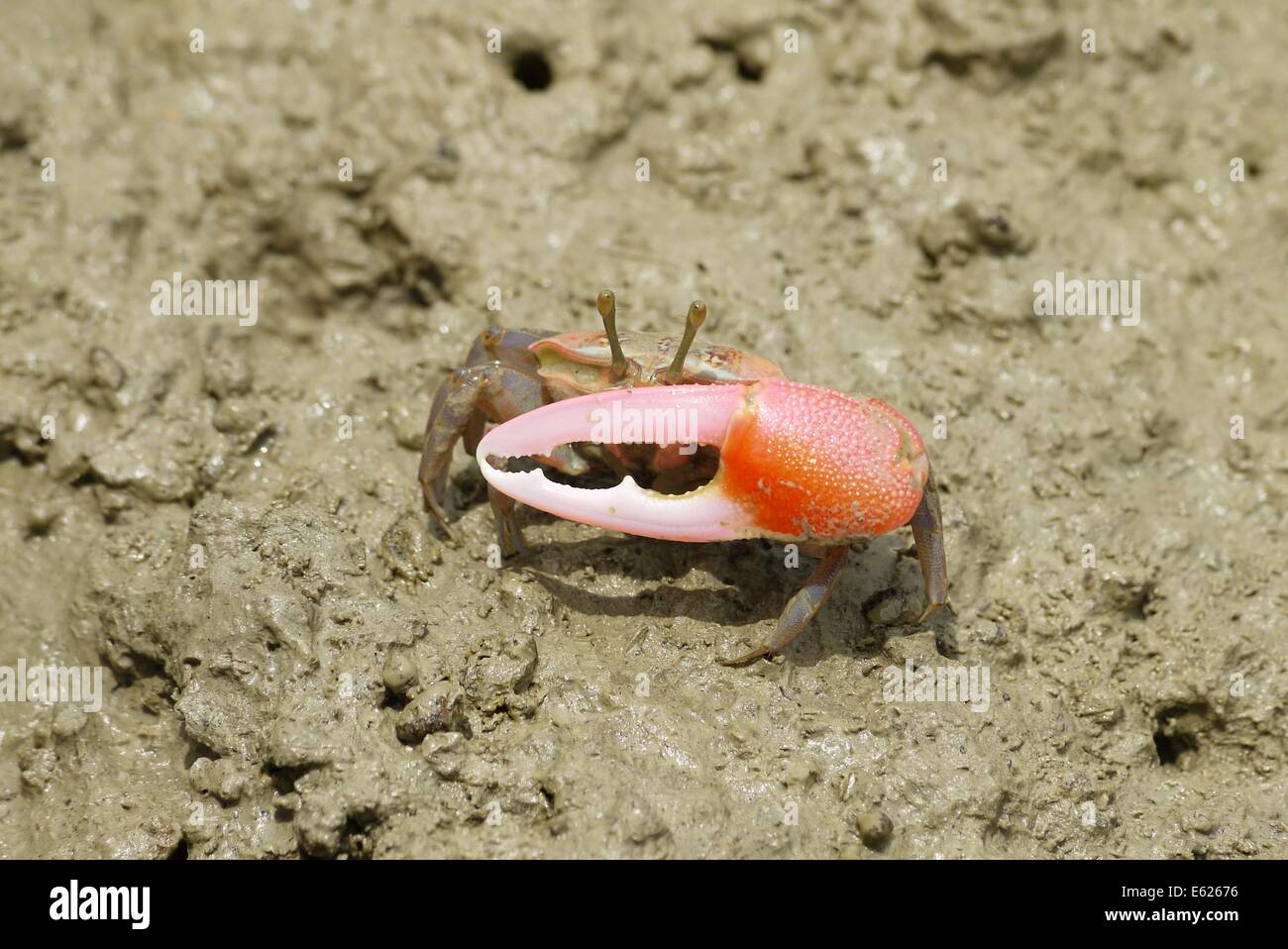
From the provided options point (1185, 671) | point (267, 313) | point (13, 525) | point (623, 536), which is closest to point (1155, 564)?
point (1185, 671)

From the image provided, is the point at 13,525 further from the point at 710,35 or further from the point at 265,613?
the point at 710,35

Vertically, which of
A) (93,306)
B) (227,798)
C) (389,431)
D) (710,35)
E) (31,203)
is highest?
(710,35)

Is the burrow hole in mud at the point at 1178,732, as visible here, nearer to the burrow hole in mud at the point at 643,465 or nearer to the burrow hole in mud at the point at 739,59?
the burrow hole in mud at the point at 643,465

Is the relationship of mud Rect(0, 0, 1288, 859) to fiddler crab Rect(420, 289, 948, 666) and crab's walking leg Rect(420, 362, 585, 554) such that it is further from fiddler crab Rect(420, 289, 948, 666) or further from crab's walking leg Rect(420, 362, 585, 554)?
fiddler crab Rect(420, 289, 948, 666)

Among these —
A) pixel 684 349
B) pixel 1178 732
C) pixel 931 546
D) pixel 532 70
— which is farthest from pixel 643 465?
pixel 532 70

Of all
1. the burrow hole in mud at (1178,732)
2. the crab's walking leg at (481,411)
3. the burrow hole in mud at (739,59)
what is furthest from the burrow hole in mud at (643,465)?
the burrow hole in mud at (739,59)

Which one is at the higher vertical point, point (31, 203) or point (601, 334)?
point (31, 203)

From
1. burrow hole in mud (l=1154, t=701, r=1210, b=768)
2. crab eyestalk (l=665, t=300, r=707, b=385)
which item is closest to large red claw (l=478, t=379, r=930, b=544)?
crab eyestalk (l=665, t=300, r=707, b=385)

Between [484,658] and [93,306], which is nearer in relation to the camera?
[484,658]
